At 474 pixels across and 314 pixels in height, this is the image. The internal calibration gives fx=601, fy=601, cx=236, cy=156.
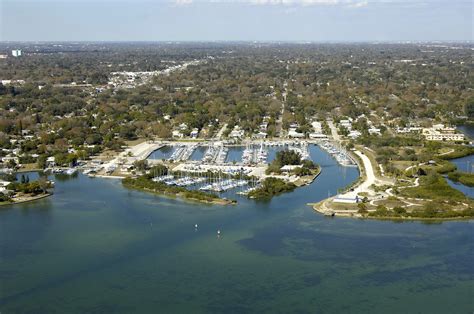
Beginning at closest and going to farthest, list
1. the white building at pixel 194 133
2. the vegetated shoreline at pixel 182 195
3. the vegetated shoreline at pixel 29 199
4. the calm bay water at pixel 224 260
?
the calm bay water at pixel 224 260
the vegetated shoreline at pixel 182 195
the vegetated shoreline at pixel 29 199
the white building at pixel 194 133

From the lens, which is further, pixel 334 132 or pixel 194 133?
pixel 334 132

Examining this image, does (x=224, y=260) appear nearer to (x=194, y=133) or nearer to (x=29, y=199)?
(x=29, y=199)

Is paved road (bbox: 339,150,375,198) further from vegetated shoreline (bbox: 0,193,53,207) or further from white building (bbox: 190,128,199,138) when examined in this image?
vegetated shoreline (bbox: 0,193,53,207)

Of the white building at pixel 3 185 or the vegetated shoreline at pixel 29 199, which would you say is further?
the white building at pixel 3 185

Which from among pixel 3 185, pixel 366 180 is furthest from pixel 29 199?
pixel 366 180

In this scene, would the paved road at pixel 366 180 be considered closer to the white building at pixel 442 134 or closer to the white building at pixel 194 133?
the white building at pixel 442 134

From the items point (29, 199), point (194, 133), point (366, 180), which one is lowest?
point (29, 199)

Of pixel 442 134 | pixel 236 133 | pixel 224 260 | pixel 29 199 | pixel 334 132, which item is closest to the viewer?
pixel 224 260

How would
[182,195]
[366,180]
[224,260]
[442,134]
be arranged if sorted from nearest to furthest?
[224,260] < [182,195] < [366,180] < [442,134]

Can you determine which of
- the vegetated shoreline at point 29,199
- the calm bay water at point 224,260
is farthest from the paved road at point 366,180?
the vegetated shoreline at point 29,199

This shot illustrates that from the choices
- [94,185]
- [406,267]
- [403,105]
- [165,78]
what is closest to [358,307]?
[406,267]
